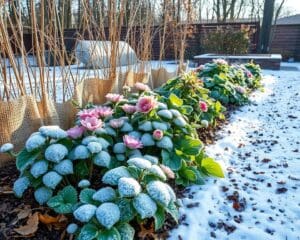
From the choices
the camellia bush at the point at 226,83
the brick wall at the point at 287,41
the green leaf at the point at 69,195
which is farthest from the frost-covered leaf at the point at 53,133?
the brick wall at the point at 287,41

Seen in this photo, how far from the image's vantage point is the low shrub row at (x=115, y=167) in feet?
3.34

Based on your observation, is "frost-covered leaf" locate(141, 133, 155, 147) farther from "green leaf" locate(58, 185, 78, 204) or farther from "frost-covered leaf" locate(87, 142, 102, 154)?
"green leaf" locate(58, 185, 78, 204)

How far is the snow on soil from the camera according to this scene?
1251mm

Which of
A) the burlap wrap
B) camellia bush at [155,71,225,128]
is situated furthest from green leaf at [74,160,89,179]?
camellia bush at [155,71,225,128]

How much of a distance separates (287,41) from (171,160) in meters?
9.83

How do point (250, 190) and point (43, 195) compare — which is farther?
point (250, 190)

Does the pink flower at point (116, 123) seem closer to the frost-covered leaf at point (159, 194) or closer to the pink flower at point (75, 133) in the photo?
the pink flower at point (75, 133)

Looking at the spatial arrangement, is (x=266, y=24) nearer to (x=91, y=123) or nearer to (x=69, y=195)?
(x=91, y=123)

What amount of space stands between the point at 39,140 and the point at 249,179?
1.17m

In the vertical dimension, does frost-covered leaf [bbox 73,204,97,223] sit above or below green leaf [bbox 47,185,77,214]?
above

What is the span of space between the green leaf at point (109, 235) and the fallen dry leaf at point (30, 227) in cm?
32

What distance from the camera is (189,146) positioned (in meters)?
1.55

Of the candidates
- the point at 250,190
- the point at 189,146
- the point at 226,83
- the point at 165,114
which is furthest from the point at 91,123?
the point at 226,83

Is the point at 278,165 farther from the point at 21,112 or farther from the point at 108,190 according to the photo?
the point at 21,112
